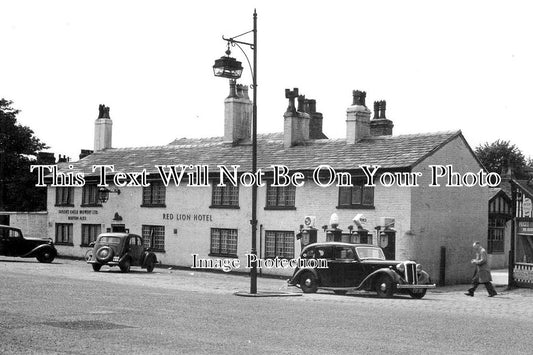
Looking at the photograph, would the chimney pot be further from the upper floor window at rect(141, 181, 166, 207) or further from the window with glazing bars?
the upper floor window at rect(141, 181, 166, 207)

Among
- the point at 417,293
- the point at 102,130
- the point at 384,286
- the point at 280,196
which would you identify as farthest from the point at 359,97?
the point at 102,130

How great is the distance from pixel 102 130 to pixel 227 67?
86.0 ft

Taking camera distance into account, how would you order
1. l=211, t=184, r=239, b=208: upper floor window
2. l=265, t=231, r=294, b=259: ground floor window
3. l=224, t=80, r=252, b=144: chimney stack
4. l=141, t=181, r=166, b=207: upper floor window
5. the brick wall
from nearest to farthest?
the brick wall → l=265, t=231, r=294, b=259: ground floor window → l=211, t=184, r=239, b=208: upper floor window → l=141, t=181, r=166, b=207: upper floor window → l=224, t=80, r=252, b=144: chimney stack

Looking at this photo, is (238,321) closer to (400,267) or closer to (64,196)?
(400,267)

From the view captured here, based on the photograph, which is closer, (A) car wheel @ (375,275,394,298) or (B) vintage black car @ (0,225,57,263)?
(A) car wheel @ (375,275,394,298)

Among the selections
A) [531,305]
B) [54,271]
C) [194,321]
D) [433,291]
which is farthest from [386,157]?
[194,321]

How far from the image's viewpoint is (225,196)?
36.4 m

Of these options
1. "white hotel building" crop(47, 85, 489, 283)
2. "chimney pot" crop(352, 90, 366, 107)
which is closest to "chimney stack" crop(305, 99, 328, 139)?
"white hotel building" crop(47, 85, 489, 283)

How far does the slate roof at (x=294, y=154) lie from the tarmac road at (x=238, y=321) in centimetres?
713

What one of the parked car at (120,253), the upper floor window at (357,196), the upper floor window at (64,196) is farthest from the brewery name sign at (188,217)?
the upper floor window at (64,196)

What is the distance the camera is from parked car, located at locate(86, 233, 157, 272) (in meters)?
33.6

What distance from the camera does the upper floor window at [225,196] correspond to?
3597 centimetres

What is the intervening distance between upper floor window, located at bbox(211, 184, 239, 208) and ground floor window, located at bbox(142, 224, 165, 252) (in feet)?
12.4

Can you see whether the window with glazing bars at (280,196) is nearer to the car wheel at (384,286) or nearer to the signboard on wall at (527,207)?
the signboard on wall at (527,207)
